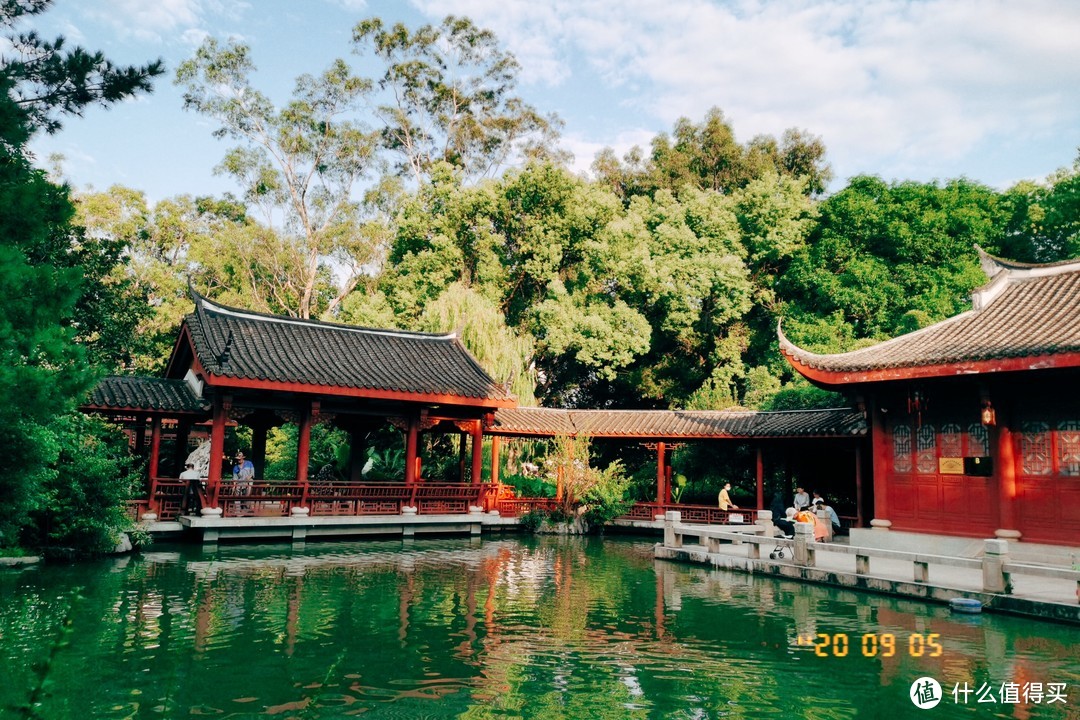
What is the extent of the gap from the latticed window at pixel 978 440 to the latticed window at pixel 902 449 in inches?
36.5

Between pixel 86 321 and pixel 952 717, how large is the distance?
1637 centimetres

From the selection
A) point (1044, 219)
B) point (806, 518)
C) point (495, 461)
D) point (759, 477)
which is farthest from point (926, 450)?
point (1044, 219)

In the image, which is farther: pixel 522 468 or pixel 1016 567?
pixel 522 468

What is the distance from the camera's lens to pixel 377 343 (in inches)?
669

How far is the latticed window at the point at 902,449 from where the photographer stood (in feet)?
39.1

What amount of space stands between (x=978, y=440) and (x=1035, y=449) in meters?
0.77

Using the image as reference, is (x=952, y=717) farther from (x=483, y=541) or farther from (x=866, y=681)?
(x=483, y=541)

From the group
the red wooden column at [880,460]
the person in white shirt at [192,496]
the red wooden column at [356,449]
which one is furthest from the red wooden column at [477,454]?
the red wooden column at [880,460]

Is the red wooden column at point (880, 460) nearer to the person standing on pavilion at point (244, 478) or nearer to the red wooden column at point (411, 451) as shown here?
the red wooden column at point (411, 451)

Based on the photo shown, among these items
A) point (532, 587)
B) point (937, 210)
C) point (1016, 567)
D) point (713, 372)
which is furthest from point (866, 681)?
point (937, 210)

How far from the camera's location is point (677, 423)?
60.4 ft

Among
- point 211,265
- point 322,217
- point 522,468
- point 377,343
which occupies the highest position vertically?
point 322,217

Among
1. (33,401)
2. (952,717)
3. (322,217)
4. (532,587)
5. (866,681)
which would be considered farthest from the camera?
(322,217)

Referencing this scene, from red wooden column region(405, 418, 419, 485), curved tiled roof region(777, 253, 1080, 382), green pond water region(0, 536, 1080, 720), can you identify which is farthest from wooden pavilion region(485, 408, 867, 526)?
green pond water region(0, 536, 1080, 720)
